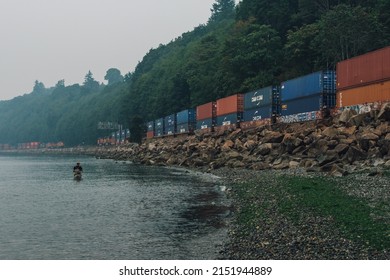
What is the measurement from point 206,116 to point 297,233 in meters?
81.9

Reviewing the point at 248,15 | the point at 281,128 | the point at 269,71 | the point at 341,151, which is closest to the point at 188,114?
the point at 269,71

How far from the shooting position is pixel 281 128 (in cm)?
6053

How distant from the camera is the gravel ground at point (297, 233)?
543 inches

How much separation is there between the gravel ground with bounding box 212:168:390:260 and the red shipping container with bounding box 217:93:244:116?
53.3 metres

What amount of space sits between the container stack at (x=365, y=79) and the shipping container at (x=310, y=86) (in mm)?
3188

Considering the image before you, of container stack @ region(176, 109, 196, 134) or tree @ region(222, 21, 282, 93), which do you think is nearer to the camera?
tree @ region(222, 21, 282, 93)

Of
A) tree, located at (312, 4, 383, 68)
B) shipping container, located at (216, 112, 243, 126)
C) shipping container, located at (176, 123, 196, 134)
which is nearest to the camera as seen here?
tree, located at (312, 4, 383, 68)

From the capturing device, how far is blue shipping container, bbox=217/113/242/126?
79.5 meters

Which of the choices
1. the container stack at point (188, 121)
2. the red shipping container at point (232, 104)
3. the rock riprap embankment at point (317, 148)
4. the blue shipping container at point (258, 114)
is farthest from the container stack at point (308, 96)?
the container stack at point (188, 121)

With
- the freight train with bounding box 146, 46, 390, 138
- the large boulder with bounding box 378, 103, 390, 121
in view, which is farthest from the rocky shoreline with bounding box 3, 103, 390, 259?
the freight train with bounding box 146, 46, 390, 138

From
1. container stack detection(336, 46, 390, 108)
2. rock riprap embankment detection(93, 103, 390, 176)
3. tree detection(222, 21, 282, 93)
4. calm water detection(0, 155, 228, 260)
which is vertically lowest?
calm water detection(0, 155, 228, 260)

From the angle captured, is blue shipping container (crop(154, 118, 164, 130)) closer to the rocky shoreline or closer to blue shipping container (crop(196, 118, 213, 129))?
blue shipping container (crop(196, 118, 213, 129))

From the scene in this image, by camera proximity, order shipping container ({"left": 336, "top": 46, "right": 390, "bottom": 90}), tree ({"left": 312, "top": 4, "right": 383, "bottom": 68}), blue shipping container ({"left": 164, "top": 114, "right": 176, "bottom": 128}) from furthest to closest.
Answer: blue shipping container ({"left": 164, "top": 114, "right": 176, "bottom": 128}) < tree ({"left": 312, "top": 4, "right": 383, "bottom": 68}) < shipping container ({"left": 336, "top": 46, "right": 390, "bottom": 90})

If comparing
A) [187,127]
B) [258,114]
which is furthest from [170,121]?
[258,114]
